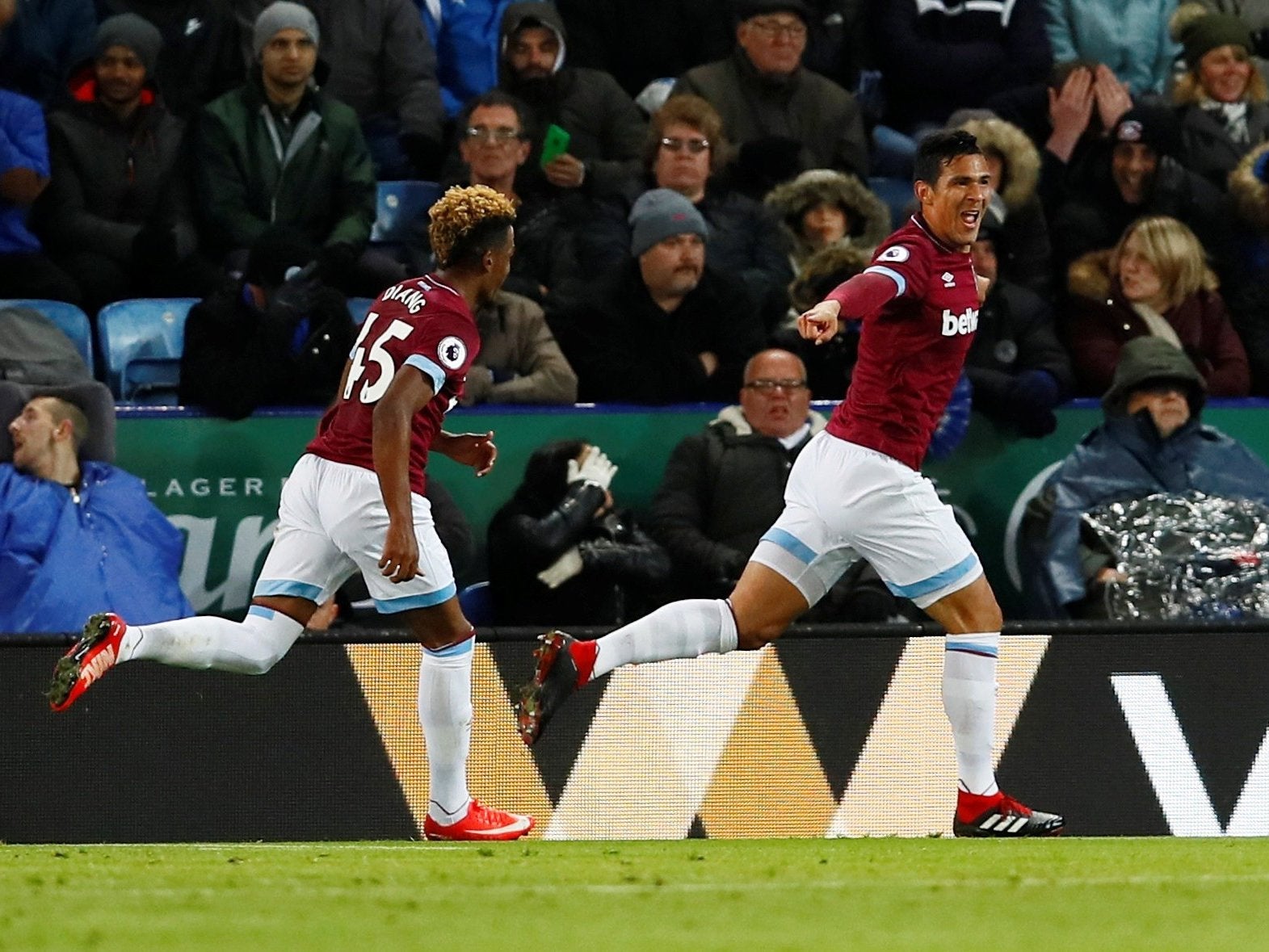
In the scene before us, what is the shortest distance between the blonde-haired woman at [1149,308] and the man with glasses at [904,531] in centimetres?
353

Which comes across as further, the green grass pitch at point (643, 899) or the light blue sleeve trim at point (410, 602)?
the light blue sleeve trim at point (410, 602)

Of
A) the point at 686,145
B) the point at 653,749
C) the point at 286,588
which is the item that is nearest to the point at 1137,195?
the point at 686,145

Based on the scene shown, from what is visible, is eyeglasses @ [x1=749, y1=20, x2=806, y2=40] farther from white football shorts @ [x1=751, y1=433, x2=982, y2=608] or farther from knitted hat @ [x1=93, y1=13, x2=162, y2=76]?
white football shorts @ [x1=751, y1=433, x2=982, y2=608]

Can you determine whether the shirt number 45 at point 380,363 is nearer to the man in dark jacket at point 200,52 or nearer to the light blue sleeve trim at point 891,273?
the light blue sleeve trim at point 891,273

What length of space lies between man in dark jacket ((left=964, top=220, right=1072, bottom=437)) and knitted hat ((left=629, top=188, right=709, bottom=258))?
129 centimetres

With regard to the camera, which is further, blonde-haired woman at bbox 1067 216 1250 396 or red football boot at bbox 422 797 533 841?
blonde-haired woman at bbox 1067 216 1250 396

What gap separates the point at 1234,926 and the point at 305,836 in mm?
4024

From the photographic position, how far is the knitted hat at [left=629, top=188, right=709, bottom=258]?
9758 millimetres

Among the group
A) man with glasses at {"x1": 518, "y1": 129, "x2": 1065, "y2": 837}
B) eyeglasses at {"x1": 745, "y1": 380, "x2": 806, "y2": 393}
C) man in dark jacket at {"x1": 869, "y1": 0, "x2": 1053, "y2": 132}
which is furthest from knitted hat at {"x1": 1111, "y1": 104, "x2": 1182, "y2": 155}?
man with glasses at {"x1": 518, "y1": 129, "x2": 1065, "y2": 837}

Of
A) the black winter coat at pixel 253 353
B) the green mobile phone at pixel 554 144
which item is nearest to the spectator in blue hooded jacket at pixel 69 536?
the black winter coat at pixel 253 353

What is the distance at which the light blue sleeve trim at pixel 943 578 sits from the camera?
682 centimetres

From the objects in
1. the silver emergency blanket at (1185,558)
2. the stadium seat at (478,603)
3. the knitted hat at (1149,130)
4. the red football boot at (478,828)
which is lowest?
the stadium seat at (478,603)

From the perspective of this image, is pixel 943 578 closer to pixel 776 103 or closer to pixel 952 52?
pixel 776 103

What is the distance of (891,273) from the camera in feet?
21.7
